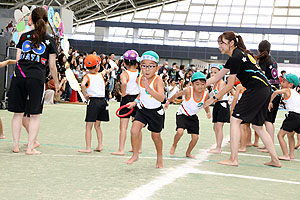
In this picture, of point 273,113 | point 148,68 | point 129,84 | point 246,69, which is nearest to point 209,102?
point 246,69

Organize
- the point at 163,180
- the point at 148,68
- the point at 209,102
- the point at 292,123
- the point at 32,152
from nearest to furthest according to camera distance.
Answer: the point at 163,180
the point at 148,68
the point at 32,152
the point at 209,102
the point at 292,123

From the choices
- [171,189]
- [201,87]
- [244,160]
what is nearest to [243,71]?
[201,87]

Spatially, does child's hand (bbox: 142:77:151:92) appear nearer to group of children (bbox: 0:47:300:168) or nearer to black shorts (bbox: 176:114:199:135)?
group of children (bbox: 0:47:300:168)

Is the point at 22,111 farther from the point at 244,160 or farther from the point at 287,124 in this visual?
the point at 287,124

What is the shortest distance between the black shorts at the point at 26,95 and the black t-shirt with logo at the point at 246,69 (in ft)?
7.78

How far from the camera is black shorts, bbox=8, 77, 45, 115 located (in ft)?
16.3

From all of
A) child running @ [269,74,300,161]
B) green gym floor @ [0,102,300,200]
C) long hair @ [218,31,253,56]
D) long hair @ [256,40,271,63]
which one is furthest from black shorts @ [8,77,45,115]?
long hair @ [256,40,271,63]

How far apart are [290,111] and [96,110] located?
289 centimetres

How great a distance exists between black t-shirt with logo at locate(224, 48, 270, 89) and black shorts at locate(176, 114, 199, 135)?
0.89 m

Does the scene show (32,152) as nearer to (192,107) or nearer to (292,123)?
(192,107)

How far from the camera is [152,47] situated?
40.4 m

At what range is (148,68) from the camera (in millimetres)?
4598

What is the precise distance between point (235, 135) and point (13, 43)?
892 centimetres

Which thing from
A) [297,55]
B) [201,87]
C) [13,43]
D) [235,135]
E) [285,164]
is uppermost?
[297,55]
